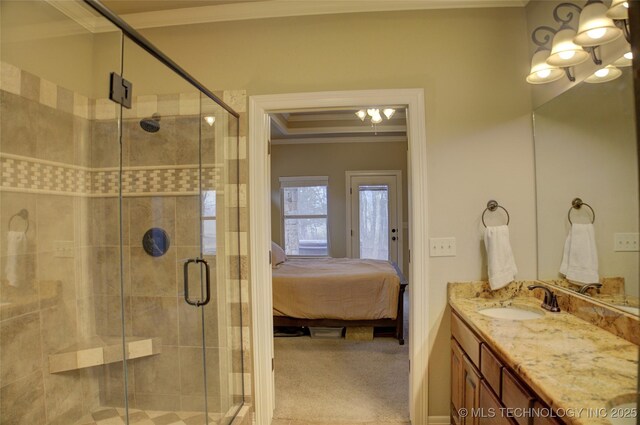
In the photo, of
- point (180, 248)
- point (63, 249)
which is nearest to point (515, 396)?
point (180, 248)

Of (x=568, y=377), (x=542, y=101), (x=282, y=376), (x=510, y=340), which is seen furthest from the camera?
(x=282, y=376)

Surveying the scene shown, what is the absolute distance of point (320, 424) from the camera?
2096 millimetres

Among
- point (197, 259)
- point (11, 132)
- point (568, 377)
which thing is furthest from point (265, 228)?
point (568, 377)

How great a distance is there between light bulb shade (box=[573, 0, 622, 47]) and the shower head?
242cm

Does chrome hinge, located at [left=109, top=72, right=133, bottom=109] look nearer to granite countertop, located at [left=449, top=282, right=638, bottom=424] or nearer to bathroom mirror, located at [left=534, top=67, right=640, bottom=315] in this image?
granite countertop, located at [left=449, top=282, right=638, bottom=424]

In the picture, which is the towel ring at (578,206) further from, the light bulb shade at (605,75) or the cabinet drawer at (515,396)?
the cabinet drawer at (515,396)

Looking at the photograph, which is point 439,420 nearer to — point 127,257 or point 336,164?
point 127,257

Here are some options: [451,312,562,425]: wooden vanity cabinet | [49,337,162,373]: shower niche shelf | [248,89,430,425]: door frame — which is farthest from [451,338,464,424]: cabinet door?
[49,337,162,373]: shower niche shelf

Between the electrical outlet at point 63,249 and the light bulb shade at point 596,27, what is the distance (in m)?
3.10

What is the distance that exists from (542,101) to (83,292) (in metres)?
3.24

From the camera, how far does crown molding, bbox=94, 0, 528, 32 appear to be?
1986 mm

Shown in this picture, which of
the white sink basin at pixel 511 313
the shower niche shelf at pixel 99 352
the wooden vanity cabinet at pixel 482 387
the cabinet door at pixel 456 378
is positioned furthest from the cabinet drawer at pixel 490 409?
the shower niche shelf at pixel 99 352

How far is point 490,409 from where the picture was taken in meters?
1.33

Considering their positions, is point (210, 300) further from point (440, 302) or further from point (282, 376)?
point (440, 302)
